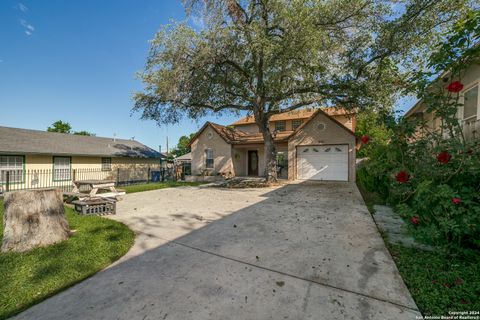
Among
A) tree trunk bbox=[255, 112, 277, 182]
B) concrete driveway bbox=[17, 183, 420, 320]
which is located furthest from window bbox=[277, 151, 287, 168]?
concrete driveway bbox=[17, 183, 420, 320]

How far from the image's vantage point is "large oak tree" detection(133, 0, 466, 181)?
29.9 ft

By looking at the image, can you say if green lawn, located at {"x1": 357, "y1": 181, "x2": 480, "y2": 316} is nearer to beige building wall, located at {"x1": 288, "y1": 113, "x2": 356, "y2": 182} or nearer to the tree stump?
the tree stump

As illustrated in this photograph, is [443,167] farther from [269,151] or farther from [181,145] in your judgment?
[181,145]

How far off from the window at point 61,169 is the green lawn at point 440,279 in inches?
769

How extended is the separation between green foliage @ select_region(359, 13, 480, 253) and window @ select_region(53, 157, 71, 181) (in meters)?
19.3

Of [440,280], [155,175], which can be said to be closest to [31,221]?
[440,280]

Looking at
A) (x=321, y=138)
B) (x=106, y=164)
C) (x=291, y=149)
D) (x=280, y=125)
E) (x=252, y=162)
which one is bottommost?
(x=106, y=164)

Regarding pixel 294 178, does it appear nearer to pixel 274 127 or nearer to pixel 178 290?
pixel 274 127

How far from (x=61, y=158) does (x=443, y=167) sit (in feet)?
66.5

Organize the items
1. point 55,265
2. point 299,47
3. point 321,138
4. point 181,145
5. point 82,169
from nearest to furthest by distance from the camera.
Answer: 1. point 55,265
2. point 299,47
3. point 321,138
4. point 82,169
5. point 181,145

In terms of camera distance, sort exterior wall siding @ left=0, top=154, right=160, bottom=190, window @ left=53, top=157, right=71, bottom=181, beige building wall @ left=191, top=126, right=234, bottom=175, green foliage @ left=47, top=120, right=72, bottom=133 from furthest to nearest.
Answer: green foliage @ left=47, top=120, right=72, bottom=133 → beige building wall @ left=191, top=126, right=234, bottom=175 → window @ left=53, top=157, right=71, bottom=181 → exterior wall siding @ left=0, top=154, right=160, bottom=190

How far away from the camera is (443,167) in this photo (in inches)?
115

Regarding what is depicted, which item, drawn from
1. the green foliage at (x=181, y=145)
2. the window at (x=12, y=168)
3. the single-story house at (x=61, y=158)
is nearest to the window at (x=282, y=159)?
the single-story house at (x=61, y=158)

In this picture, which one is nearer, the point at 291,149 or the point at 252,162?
the point at 291,149
